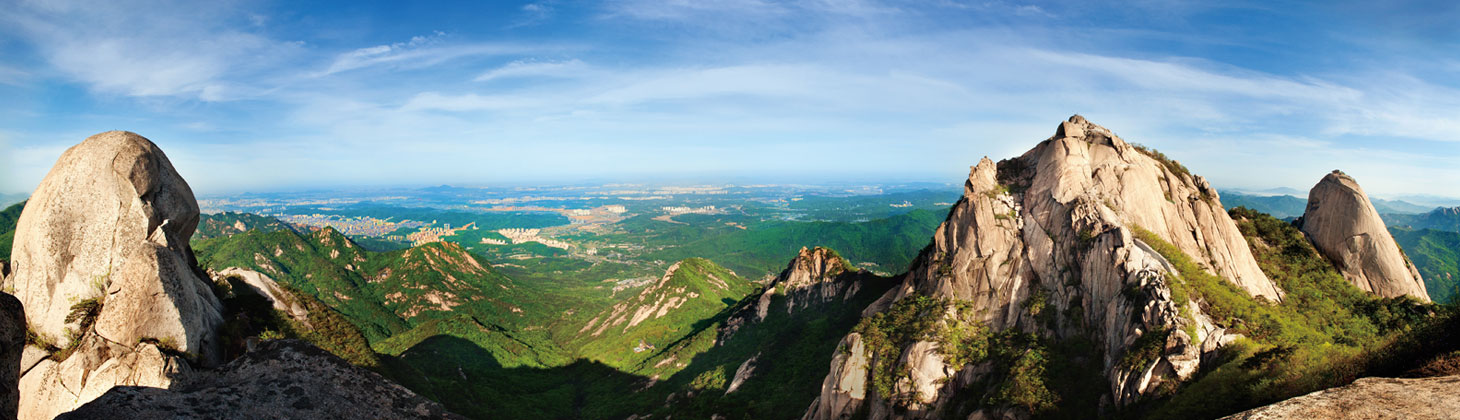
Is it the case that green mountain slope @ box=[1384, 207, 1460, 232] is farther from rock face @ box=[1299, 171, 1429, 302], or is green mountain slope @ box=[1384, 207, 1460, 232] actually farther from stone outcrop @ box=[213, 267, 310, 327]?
stone outcrop @ box=[213, 267, 310, 327]

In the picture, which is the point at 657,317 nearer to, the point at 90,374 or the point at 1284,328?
the point at 90,374

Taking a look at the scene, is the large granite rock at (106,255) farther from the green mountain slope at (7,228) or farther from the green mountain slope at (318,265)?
the green mountain slope at (7,228)

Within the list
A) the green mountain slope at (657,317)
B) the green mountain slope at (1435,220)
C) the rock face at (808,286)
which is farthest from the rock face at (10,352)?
the green mountain slope at (1435,220)

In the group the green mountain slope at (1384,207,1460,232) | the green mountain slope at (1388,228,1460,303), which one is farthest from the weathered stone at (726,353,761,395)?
the green mountain slope at (1384,207,1460,232)

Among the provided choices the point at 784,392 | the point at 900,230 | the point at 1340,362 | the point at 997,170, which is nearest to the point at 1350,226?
the point at 997,170

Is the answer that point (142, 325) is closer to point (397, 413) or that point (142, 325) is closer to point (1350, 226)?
point (397, 413)

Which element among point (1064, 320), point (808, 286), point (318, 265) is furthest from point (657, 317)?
point (318, 265)
